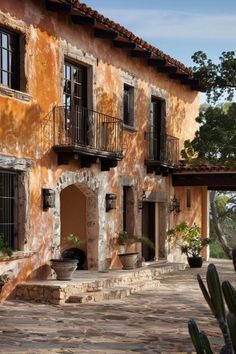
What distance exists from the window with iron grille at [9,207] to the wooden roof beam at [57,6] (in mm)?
3684

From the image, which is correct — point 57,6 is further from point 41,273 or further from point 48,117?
point 41,273

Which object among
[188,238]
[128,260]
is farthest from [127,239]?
[188,238]

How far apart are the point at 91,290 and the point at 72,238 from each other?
1345 millimetres

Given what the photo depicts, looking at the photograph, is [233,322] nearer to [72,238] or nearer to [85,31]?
[72,238]

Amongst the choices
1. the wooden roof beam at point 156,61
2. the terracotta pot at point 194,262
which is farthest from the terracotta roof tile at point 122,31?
the terracotta pot at point 194,262

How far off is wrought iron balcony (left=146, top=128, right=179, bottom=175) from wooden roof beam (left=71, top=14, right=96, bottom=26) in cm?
498

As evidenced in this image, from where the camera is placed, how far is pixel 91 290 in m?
12.4

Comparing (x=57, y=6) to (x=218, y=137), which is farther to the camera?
(x=218, y=137)

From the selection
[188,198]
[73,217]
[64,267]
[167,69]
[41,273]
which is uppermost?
[167,69]

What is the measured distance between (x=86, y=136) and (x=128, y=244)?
11.6ft

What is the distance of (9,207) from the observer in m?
12.2

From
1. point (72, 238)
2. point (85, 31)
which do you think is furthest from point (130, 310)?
point (85, 31)

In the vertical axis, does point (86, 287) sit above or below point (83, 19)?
below

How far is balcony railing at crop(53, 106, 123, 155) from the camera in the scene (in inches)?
534
